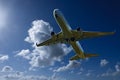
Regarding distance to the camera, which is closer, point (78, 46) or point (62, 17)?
point (62, 17)

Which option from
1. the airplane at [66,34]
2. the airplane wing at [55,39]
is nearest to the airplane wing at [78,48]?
the airplane at [66,34]

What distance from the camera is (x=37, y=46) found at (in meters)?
92.9

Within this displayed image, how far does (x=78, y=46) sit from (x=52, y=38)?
12.4m

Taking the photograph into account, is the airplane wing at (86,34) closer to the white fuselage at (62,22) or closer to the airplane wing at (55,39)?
the white fuselage at (62,22)

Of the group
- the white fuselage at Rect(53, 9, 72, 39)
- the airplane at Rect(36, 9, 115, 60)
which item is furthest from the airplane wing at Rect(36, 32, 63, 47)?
the white fuselage at Rect(53, 9, 72, 39)

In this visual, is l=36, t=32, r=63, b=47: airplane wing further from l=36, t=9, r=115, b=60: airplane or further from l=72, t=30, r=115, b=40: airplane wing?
l=72, t=30, r=115, b=40: airplane wing

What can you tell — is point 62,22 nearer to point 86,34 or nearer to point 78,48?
point 86,34

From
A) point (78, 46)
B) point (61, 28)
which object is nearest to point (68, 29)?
point (61, 28)

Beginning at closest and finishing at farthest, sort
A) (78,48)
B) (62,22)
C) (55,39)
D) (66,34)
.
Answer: (62,22) < (66,34) < (55,39) < (78,48)

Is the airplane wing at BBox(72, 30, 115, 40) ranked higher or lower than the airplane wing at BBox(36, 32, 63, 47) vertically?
lower

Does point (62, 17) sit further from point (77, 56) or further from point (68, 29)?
point (77, 56)

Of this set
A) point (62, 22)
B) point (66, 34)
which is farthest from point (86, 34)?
point (62, 22)

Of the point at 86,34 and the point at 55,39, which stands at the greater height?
the point at 55,39

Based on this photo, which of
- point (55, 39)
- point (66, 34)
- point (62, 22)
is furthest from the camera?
point (55, 39)
